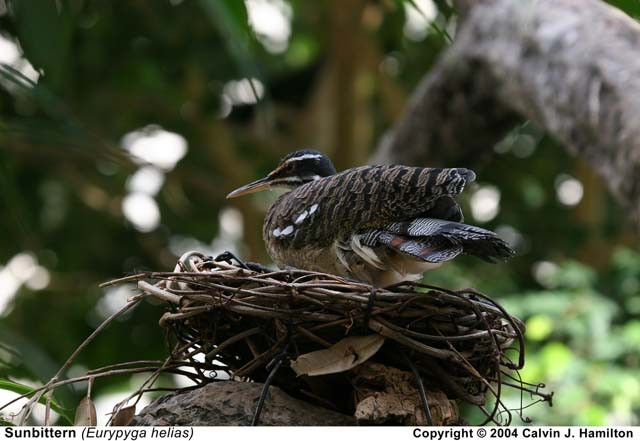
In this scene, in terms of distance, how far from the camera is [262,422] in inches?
90.3

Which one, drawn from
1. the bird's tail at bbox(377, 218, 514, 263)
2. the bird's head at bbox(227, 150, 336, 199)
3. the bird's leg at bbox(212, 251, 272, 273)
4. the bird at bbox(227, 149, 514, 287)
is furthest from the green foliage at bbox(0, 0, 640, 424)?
the bird's leg at bbox(212, 251, 272, 273)

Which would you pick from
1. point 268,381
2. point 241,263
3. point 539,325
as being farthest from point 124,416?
point 539,325

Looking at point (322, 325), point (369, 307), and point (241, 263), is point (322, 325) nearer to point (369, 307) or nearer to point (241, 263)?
point (369, 307)

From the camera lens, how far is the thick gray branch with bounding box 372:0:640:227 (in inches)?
137

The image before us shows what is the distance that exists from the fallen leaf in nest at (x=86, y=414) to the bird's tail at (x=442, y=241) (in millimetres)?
939

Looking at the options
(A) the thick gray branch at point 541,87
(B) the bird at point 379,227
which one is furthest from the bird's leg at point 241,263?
(A) the thick gray branch at point 541,87

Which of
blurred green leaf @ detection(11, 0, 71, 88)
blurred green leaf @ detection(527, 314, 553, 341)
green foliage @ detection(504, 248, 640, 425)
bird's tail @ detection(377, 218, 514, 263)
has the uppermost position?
blurred green leaf @ detection(11, 0, 71, 88)

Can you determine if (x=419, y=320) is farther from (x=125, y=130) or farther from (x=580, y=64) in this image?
(x=125, y=130)

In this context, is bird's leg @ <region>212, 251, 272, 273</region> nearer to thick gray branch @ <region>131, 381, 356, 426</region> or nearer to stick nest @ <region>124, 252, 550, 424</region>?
stick nest @ <region>124, 252, 550, 424</region>

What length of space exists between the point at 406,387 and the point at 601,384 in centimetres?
299

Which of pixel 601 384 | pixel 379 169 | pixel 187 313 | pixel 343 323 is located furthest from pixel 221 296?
pixel 601 384

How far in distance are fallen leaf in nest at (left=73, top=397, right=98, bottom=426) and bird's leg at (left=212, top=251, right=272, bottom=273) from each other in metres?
0.53

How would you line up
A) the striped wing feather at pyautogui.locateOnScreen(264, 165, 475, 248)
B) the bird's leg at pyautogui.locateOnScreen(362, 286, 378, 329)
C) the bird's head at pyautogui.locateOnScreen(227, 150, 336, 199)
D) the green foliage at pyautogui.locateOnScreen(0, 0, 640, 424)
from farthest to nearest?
the green foliage at pyautogui.locateOnScreen(0, 0, 640, 424)
the bird's head at pyautogui.locateOnScreen(227, 150, 336, 199)
the striped wing feather at pyautogui.locateOnScreen(264, 165, 475, 248)
the bird's leg at pyautogui.locateOnScreen(362, 286, 378, 329)

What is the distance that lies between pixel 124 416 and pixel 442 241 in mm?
974
